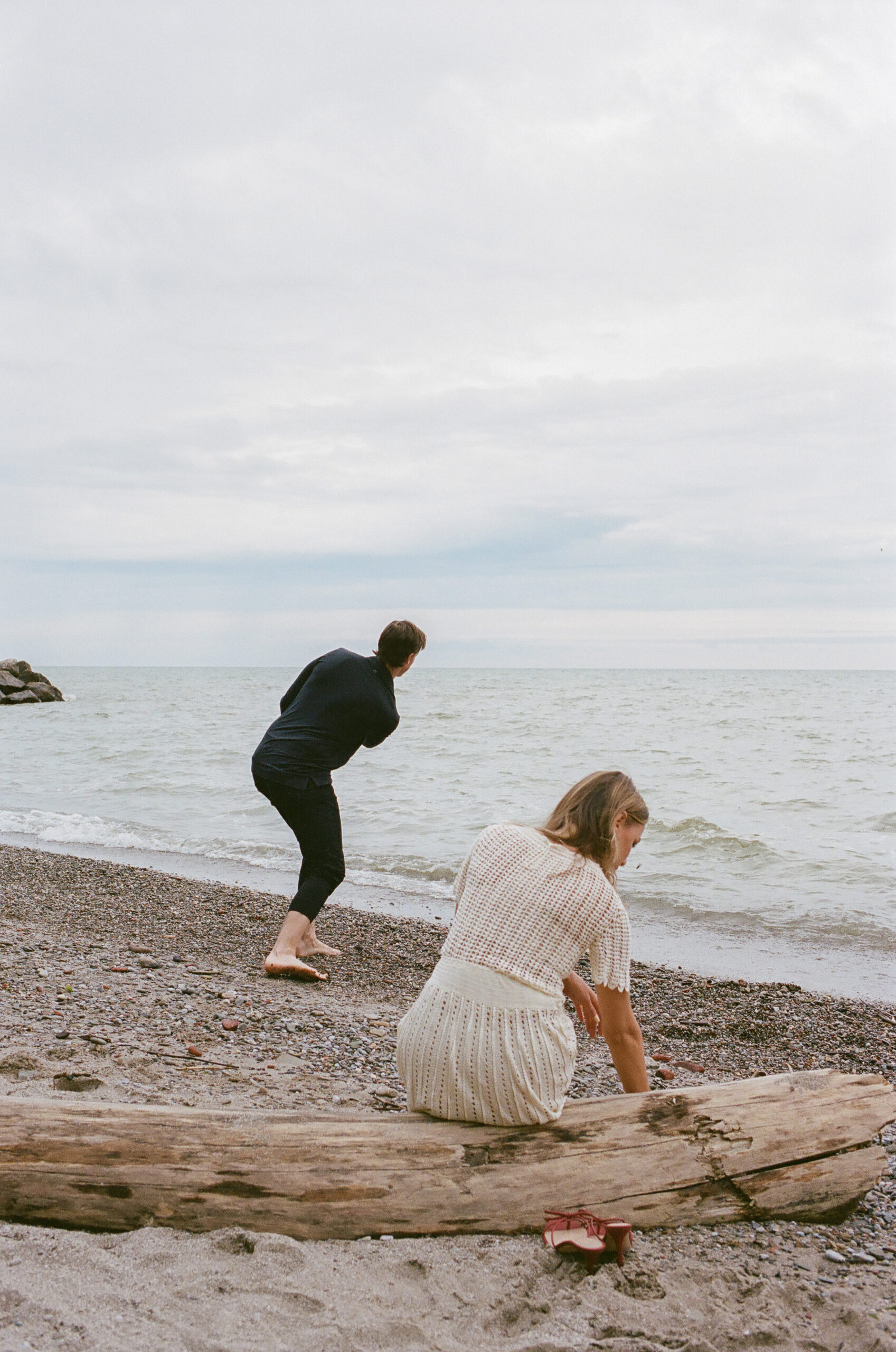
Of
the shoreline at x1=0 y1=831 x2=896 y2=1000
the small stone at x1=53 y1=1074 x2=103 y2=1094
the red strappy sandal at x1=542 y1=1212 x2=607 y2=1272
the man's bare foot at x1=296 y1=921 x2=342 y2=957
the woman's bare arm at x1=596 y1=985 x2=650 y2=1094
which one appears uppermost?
the woman's bare arm at x1=596 y1=985 x2=650 y2=1094

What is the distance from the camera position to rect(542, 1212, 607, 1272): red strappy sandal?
306 centimetres

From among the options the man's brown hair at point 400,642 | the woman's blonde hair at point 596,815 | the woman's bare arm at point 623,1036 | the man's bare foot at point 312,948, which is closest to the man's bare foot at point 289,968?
the man's bare foot at point 312,948

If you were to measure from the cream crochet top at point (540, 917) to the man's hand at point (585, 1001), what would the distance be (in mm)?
263

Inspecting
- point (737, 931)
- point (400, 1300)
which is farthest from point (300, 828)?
point (737, 931)

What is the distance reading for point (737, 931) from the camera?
9.11 metres

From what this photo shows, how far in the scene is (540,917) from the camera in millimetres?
3318

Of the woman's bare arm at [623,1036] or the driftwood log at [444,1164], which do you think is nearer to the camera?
the driftwood log at [444,1164]

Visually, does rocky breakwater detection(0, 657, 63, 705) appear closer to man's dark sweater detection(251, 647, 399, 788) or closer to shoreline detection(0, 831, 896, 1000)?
shoreline detection(0, 831, 896, 1000)

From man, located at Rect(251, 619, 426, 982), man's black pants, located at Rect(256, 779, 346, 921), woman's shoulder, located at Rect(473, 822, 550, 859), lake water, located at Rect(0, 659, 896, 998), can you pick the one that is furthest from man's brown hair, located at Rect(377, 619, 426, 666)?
lake water, located at Rect(0, 659, 896, 998)

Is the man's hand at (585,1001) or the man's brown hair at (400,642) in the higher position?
the man's brown hair at (400,642)

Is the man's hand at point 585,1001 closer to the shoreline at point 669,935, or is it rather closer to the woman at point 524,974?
the woman at point 524,974

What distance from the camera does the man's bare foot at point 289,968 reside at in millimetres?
6477

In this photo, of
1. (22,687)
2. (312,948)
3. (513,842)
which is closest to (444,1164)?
(513,842)

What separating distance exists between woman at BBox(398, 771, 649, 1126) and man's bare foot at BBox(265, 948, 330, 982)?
10.4 feet
